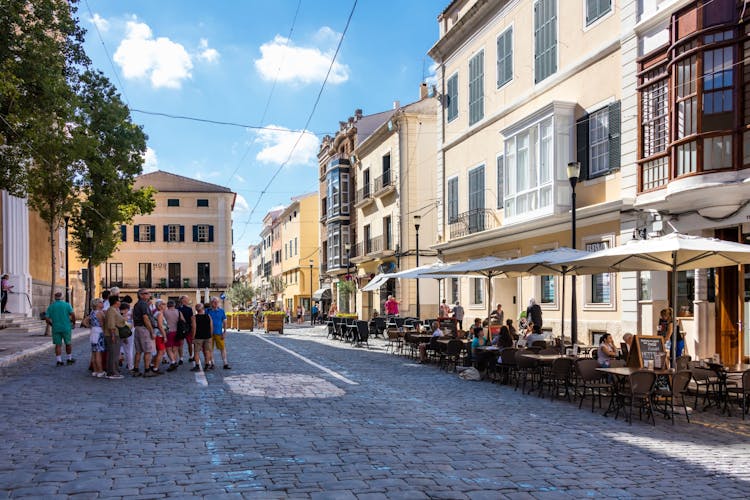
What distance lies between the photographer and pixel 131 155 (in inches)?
1187

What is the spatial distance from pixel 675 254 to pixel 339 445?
5755mm

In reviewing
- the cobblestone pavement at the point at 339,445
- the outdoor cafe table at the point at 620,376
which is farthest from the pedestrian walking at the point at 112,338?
the outdoor cafe table at the point at 620,376

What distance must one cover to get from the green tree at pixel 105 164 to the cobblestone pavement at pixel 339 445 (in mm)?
18566

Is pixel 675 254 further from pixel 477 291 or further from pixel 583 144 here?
pixel 477 291

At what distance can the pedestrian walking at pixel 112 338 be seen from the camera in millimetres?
12648

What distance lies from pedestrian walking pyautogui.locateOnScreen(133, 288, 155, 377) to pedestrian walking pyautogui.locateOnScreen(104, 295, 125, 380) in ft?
1.06

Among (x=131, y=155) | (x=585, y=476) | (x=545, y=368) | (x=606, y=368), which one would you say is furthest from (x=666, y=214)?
(x=131, y=155)

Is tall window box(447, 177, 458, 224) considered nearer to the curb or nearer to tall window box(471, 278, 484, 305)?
tall window box(471, 278, 484, 305)

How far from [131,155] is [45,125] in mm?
15677

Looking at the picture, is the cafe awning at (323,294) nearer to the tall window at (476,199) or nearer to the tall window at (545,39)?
the tall window at (476,199)

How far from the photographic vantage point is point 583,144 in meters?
18.2

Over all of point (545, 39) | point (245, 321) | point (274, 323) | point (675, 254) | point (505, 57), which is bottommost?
point (245, 321)

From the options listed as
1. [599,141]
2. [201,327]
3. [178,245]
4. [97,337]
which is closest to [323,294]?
[178,245]

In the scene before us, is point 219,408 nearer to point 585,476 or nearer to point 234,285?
point 585,476
